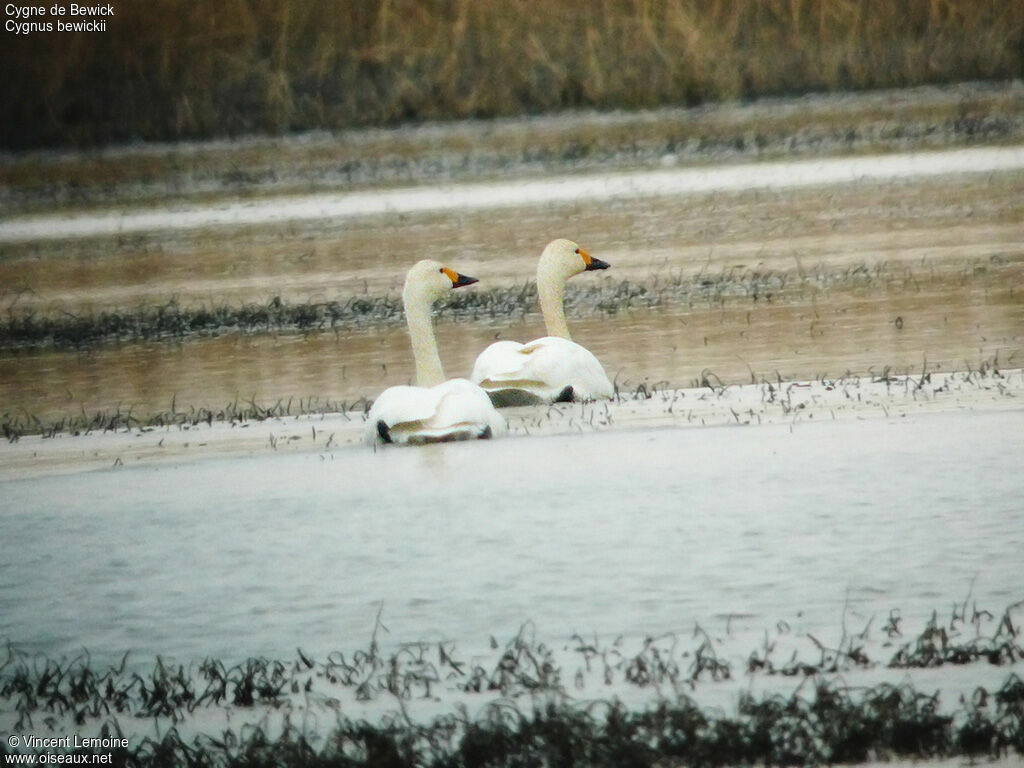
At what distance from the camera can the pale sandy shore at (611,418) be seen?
945cm

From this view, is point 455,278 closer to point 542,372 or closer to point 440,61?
point 542,372

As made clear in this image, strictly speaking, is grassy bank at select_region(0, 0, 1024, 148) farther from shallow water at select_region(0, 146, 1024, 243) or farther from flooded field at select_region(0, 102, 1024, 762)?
flooded field at select_region(0, 102, 1024, 762)

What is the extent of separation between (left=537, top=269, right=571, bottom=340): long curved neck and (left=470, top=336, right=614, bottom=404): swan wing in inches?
42.5

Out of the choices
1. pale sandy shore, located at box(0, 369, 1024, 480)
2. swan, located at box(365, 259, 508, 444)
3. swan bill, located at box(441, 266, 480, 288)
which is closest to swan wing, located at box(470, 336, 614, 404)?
pale sandy shore, located at box(0, 369, 1024, 480)

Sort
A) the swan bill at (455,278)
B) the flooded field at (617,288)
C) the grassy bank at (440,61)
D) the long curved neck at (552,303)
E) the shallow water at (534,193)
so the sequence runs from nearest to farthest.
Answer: the swan bill at (455,278) → the long curved neck at (552,303) → the flooded field at (617,288) → the shallow water at (534,193) → the grassy bank at (440,61)

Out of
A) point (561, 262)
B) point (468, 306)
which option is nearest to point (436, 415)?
point (561, 262)

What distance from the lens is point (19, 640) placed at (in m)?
6.22

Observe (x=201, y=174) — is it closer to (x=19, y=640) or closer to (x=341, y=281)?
(x=341, y=281)

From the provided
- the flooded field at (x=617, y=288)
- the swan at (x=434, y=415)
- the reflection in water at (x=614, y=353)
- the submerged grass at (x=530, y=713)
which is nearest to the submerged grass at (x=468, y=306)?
the flooded field at (x=617, y=288)

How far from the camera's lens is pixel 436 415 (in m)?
8.98

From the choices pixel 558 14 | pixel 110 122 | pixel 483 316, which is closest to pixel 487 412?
pixel 483 316

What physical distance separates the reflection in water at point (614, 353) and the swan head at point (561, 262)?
613 millimetres

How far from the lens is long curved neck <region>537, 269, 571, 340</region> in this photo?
11148 mm

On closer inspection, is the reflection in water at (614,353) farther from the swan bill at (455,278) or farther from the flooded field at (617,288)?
the swan bill at (455,278)
